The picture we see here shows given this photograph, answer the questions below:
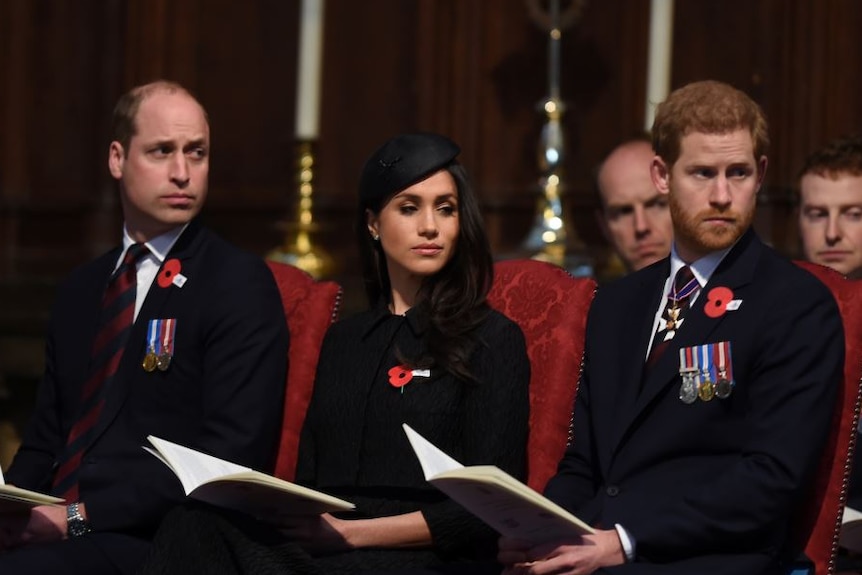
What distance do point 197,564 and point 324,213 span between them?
3.20m

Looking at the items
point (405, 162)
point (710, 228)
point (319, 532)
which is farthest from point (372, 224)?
point (710, 228)

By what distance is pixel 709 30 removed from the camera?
589cm

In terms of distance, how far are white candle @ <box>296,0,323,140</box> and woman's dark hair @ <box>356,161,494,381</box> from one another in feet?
4.73

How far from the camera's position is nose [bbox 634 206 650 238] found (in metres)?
4.60

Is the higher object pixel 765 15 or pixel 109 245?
pixel 765 15

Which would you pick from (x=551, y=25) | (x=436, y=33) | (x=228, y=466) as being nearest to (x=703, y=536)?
(x=228, y=466)

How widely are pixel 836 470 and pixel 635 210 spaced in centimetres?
136

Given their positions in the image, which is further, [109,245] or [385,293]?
[109,245]

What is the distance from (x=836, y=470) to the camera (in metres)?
3.41

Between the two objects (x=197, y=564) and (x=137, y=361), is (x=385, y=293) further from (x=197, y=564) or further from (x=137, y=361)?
(x=197, y=564)

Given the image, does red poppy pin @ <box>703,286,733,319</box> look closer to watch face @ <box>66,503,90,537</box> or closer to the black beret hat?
the black beret hat

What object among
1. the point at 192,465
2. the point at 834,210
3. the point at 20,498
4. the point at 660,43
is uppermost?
the point at 660,43

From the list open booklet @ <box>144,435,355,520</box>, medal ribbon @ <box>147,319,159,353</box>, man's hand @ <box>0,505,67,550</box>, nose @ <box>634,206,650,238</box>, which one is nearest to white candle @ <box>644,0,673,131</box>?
nose @ <box>634,206,650,238</box>

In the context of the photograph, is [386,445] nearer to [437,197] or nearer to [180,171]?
[437,197]
